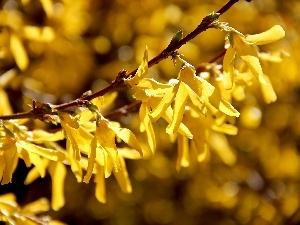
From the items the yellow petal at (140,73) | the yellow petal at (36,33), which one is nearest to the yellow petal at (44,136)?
the yellow petal at (140,73)

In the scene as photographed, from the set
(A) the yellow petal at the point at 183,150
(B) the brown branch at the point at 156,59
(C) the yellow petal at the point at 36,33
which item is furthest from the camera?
(C) the yellow petal at the point at 36,33

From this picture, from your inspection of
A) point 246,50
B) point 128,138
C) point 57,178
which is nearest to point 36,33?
point 57,178

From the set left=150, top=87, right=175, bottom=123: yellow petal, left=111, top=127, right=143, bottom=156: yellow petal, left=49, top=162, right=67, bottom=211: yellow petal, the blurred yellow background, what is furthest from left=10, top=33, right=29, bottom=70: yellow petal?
left=150, top=87, right=175, bottom=123: yellow petal

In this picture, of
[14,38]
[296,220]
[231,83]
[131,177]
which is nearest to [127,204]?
[131,177]

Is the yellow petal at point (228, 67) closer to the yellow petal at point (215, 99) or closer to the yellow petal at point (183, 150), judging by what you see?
the yellow petal at point (215, 99)

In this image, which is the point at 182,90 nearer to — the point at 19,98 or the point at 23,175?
the point at 19,98

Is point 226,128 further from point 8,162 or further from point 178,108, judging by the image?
point 8,162
